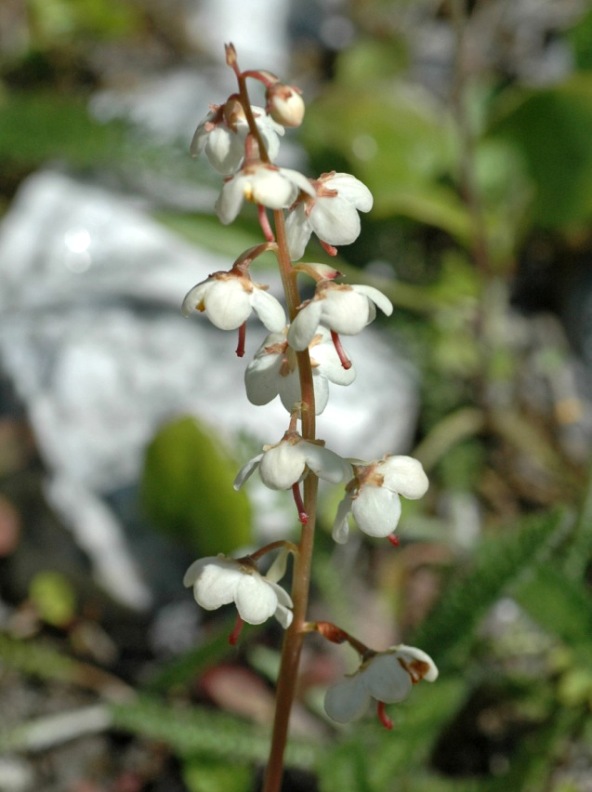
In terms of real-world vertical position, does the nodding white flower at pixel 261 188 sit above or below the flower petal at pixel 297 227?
above

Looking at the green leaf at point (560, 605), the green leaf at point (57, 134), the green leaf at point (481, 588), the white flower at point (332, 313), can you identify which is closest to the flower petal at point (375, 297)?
the white flower at point (332, 313)

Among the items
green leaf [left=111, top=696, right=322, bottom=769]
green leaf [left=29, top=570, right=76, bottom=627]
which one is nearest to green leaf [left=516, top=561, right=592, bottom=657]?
green leaf [left=111, top=696, right=322, bottom=769]

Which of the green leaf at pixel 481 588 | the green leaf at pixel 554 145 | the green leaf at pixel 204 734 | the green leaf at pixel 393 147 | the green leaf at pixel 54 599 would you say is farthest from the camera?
the green leaf at pixel 393 147

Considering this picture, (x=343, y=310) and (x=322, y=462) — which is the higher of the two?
(x=343, y=310)

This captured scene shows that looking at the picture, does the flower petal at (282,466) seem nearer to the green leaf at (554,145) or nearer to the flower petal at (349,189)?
the flower petal at (349,189)

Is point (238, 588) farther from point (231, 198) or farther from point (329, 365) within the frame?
point (231, 198)

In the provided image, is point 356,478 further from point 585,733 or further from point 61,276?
point 61,276

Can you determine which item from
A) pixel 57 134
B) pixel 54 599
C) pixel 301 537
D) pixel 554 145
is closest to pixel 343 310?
pixel 301 537
